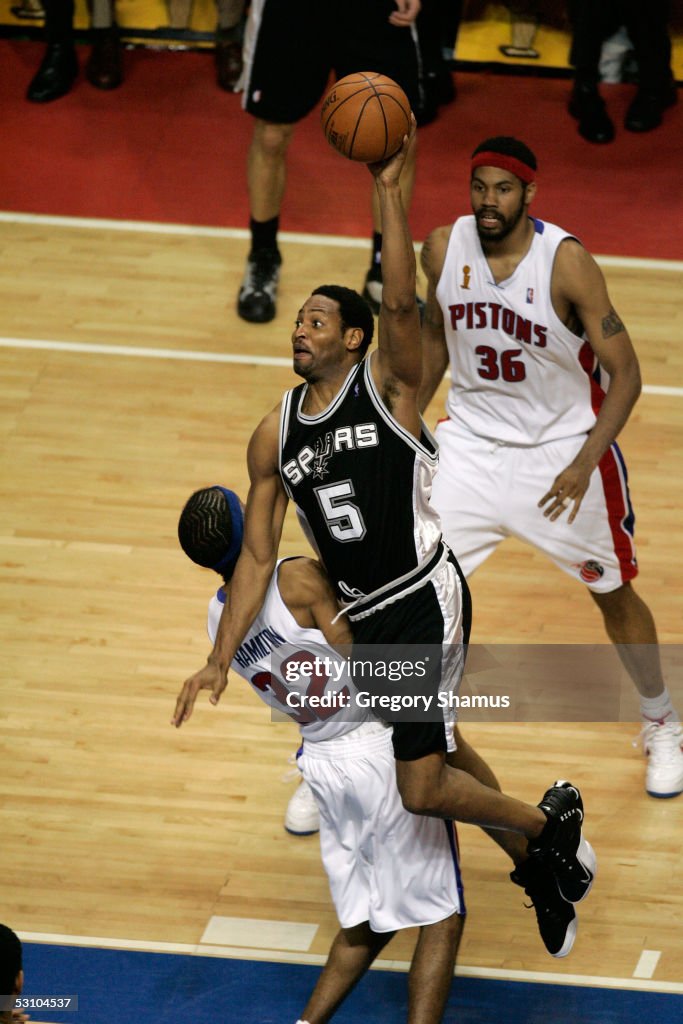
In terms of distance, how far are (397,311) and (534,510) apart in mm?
1428

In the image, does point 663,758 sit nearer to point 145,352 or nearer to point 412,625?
point 412,625

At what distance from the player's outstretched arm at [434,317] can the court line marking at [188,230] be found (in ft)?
10.1

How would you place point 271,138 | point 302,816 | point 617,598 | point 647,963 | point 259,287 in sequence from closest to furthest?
point 647,963, point 302,816, point 617,598, point 271,138, point 259,287

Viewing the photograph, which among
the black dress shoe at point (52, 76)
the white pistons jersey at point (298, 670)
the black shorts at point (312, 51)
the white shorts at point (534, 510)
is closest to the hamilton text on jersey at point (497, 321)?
the white shorts at point (534, 510)

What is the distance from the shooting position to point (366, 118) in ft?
13.8

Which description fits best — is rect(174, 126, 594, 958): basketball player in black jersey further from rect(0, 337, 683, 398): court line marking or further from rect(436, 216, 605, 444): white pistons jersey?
rect(0, 337, 683, 398): court line marking

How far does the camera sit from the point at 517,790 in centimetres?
525

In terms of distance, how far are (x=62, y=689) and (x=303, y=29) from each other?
3688 millimetres

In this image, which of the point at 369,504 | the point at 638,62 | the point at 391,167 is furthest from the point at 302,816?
the point at 638,62

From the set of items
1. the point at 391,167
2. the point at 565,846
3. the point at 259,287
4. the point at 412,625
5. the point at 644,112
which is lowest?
the point at 259,287

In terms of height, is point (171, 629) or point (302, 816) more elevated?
point (302, 816)

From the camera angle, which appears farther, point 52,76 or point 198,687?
point 52,76

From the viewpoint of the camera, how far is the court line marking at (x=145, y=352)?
759 centimetres

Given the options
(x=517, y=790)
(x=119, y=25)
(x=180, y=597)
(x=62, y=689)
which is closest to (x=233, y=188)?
(x=119, y=25)
